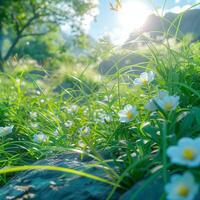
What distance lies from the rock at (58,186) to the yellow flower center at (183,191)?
27 centimetres

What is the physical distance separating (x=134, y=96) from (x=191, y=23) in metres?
10.3

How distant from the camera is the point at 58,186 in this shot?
1308 mm

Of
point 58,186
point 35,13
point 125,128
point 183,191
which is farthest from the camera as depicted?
point 35,13

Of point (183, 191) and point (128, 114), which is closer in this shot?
point (183, 191)

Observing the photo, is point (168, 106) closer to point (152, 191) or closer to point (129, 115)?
A: point (129, 115)

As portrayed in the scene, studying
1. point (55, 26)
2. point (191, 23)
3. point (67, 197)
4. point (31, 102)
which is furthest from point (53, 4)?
point (67, 197)

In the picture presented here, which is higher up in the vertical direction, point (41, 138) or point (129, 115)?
point (129, 115)

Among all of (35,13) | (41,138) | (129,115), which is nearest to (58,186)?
(129,115)

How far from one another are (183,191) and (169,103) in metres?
0.45

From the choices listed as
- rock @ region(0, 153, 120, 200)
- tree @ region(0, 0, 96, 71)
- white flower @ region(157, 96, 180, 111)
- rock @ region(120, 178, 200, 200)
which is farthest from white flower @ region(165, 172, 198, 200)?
tree @ region(0, 0, 96, 71)

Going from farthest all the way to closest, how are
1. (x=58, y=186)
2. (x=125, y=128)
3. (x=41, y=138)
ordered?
(x=41, y=138), (x=125, y=128), (x=58, y=186)

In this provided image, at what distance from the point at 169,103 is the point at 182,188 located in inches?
17.2

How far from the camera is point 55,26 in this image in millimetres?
19656

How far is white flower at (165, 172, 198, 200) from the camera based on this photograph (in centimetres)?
92
